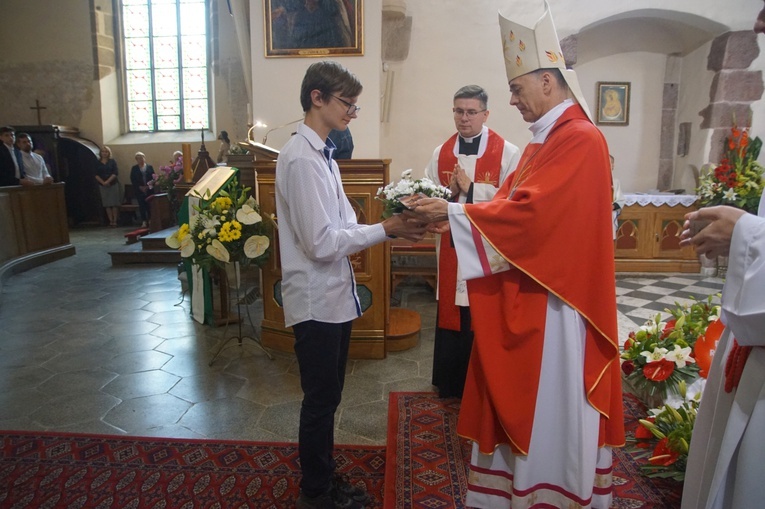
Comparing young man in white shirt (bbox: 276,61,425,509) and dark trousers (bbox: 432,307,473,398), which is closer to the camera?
young man in white shirt (bbox: 276,61,425,509)

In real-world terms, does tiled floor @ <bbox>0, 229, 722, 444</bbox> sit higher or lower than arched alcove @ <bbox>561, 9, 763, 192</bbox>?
lower

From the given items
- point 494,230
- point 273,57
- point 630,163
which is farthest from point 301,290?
point 630,163

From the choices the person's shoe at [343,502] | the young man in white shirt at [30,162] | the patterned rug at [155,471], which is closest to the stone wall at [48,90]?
the young man in white shirt at [30,162]

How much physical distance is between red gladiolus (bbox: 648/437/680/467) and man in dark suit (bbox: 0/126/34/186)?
876cm

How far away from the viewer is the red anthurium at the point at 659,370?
2.81 meters

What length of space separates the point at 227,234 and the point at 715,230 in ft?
9.92

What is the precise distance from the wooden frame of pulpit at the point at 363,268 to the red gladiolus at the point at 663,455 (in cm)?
198

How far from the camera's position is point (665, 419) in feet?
8.34

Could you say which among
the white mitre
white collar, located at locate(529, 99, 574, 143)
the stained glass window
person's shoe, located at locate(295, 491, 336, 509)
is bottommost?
person's shoe, located at locate(295, 491, 336, 509)

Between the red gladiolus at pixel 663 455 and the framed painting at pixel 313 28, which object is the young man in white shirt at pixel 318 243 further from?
the framed painting at pixel 313 28

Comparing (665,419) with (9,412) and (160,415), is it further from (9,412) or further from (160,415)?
(9,412)

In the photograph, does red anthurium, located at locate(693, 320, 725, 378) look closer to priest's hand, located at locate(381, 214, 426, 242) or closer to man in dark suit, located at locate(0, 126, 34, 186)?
priest's hand, located at locate(381, 214, 426, 242)

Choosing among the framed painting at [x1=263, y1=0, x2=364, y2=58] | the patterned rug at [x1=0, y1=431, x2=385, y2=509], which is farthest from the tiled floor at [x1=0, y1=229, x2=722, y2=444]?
the framed painting at [x1=263, y1=0, x2=364, y2=58]

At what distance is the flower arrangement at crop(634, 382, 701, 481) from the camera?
2.29 metres
